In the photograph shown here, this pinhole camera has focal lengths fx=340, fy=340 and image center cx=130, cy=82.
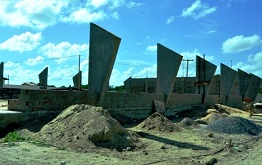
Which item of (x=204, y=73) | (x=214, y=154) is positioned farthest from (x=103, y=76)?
(x=204, y=73)

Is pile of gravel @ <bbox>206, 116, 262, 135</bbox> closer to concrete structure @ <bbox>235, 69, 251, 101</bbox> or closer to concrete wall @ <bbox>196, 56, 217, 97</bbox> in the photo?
concrete wall @ <bbox>196, 56, 217, 97</bbox>

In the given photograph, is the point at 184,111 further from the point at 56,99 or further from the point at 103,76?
Result: the point at 56,99

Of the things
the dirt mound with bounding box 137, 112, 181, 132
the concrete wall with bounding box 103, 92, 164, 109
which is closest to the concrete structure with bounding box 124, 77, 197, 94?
the concrete wall with bounding box 103, 92, 164, 109

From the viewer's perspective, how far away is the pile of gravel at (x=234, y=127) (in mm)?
17217

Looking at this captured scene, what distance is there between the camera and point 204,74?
114 feet

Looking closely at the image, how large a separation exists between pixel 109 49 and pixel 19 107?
5141 millimetres

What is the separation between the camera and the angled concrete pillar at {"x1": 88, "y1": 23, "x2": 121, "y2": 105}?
1684 centimetres

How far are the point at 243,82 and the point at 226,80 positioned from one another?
734cm

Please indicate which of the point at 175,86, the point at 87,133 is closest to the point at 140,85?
the point at 175,86

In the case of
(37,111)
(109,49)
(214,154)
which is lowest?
(214,154)

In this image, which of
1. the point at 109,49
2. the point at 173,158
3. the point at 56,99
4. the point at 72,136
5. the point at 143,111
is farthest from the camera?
the point at 143,111

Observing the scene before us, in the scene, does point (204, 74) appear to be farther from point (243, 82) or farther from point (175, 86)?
point (243, 82)

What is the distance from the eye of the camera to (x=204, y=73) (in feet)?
114

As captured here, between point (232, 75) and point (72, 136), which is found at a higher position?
point (232, 75)
